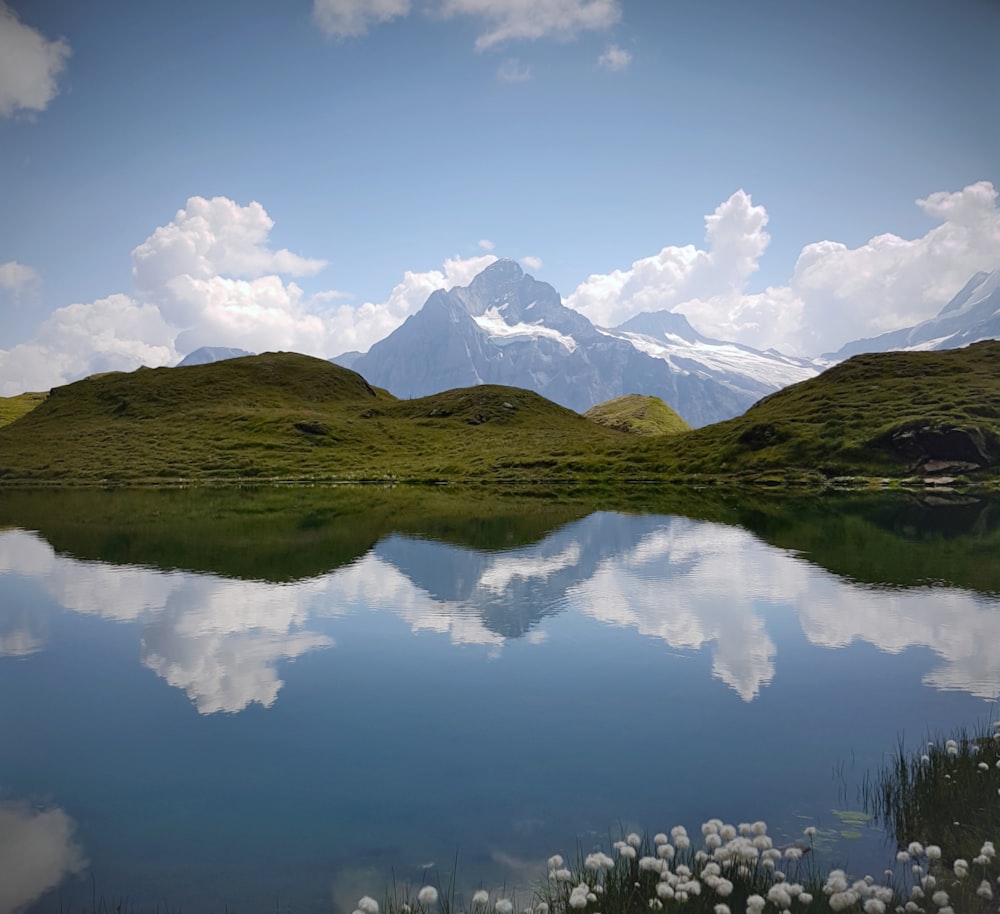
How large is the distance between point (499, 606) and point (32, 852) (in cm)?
2523

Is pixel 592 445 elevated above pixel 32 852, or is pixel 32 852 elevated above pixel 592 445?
pixel 592 445

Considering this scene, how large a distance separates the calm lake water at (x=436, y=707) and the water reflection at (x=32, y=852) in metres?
0.06

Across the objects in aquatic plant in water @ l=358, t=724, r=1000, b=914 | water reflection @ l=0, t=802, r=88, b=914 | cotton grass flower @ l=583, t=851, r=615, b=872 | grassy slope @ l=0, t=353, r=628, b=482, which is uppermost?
grassy slope @ l=0, t=353, r=628, b=482

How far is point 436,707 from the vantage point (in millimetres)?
22547

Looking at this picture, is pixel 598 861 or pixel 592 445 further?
pixel 592 445

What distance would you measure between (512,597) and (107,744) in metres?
23.3

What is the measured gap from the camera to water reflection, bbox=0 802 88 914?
13.2m

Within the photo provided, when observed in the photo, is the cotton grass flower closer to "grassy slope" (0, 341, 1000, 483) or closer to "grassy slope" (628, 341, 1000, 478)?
"grassy slope" (0, 341, 1000, 483)

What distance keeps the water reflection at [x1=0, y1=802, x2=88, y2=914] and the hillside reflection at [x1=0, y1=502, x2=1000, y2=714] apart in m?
7.32

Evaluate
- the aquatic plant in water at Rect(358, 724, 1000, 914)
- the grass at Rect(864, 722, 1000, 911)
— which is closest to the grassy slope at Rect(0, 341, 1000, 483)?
the grass at Rect(864, 722, 1000, 911)

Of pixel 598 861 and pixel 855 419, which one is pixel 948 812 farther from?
pixel 855 419

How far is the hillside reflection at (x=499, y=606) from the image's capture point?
90.1 ft

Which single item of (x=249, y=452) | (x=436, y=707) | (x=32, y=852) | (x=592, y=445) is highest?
(x=249, y=452)

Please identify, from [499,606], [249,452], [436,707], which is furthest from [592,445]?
[436,707]
